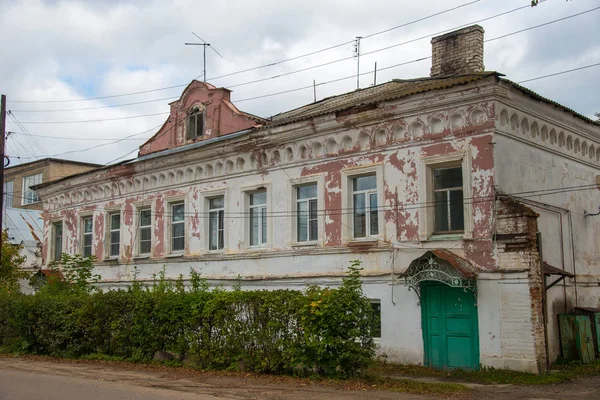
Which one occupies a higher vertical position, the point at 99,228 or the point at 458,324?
the point at 99,228

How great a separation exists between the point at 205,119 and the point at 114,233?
6.32 meters

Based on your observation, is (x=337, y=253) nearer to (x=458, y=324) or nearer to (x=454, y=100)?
(x=458, y=324)

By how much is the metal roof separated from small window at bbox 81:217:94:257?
9.54 metres

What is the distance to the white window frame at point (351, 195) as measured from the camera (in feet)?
53.0

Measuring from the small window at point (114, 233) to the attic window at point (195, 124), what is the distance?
4.88 m

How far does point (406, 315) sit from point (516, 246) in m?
→ 3.07

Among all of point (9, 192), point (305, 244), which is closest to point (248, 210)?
point (305, 244)

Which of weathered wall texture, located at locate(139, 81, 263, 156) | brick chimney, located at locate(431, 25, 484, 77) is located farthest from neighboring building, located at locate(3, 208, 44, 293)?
brick chimney, located at locate(431, 25, 484, 77)

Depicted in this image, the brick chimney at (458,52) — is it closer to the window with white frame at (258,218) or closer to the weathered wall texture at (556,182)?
the weathered wall texture at (556,182)

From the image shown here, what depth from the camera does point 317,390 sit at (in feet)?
37.7

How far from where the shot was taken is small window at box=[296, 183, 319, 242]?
17875mm

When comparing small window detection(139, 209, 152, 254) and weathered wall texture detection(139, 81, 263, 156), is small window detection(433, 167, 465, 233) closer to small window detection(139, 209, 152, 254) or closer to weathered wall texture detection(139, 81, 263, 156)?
weathered wall texture detection(139, 81, 263, 156)

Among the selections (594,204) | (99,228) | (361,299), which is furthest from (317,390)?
(99,228)

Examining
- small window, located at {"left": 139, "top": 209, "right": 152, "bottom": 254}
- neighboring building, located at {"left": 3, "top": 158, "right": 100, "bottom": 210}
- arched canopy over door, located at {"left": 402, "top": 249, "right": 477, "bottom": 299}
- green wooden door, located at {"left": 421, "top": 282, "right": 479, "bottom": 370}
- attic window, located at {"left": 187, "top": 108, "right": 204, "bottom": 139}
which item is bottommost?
green wooden door, located at {"left": 421, "top": 282, "right": 479, "bottom": 370}
